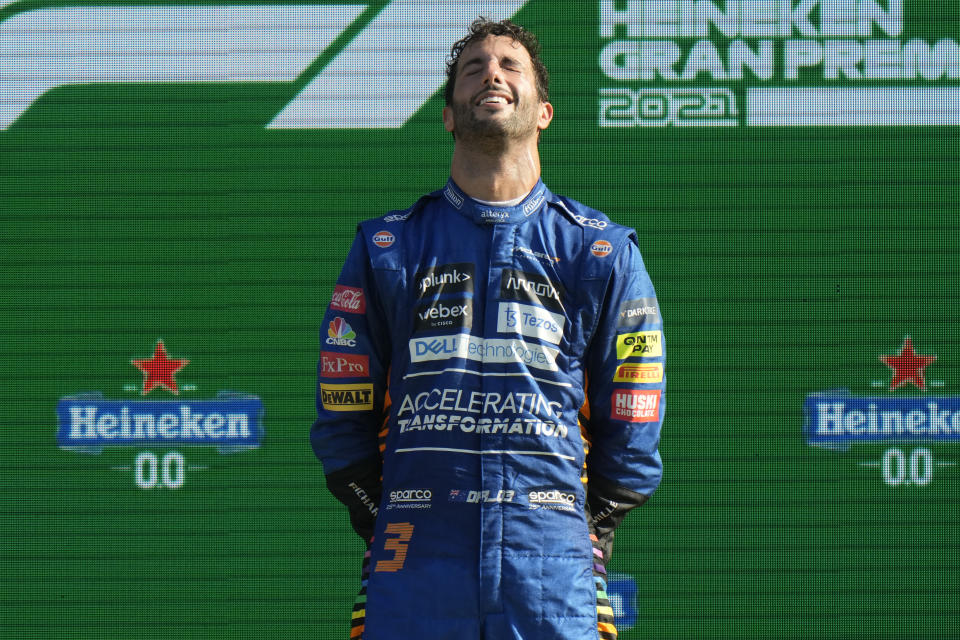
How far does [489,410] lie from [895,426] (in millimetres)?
2932

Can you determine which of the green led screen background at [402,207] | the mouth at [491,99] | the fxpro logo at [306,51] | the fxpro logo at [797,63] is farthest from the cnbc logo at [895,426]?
the mouth at [491,99]

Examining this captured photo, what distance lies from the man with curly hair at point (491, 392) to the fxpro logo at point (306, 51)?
213 centimetres

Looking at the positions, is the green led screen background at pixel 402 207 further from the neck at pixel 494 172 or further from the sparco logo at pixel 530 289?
the sparco logo at pixel 530 289

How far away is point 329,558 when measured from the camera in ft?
15.7

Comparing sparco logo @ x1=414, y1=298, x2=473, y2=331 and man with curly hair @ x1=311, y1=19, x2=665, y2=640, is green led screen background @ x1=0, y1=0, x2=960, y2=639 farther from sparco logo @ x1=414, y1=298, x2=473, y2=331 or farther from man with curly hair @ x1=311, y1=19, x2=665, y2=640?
sparco logo @ x1=414, y1=298, x2=473, y2=331

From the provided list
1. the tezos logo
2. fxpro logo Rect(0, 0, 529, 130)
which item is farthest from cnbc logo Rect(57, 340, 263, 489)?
the tezos logo

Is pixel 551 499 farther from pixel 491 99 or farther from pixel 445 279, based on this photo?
pixel 491 99

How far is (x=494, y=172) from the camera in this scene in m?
2.68

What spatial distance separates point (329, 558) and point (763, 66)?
297cm

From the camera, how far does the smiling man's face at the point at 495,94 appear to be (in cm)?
266

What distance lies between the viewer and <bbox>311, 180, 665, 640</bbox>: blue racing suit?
2379 mm

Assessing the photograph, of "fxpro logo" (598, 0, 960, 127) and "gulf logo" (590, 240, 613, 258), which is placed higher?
"fxpro logo" (598, 0, 960, 127)

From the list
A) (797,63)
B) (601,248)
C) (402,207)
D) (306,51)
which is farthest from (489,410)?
(797,63)

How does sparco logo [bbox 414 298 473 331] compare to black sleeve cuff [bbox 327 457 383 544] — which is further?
black sleeve cuff [bbox 327 457 383 544]
